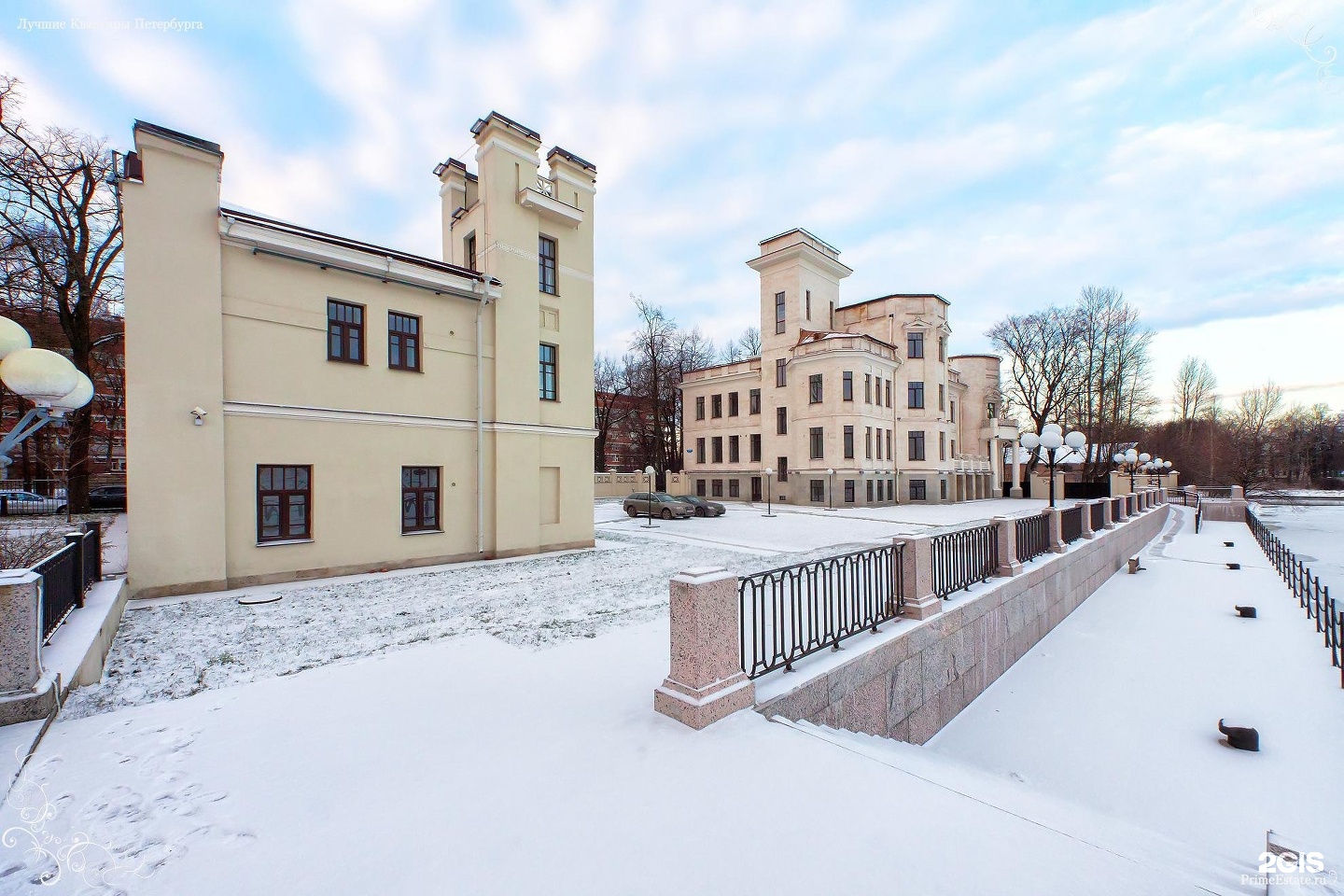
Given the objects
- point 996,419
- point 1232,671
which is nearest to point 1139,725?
point 1232,671

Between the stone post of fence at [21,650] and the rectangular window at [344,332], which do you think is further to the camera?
the rectangular window at [344,332]

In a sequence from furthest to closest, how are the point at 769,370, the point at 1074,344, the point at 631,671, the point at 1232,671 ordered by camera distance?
the point at 1074,344 → the point at 769,370 → the point at 1232,671 → the point at 631,671

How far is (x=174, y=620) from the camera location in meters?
7.68

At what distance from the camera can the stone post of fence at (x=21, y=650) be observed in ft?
13.2

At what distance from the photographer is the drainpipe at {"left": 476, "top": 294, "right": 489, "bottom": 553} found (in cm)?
1306

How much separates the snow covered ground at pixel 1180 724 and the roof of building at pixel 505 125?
15.2m

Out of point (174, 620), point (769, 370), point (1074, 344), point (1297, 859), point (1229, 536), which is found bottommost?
point (1229, 536)

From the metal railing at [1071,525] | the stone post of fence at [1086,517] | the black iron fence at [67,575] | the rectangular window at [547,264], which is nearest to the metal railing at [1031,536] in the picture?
the metal railing at [1071,525]

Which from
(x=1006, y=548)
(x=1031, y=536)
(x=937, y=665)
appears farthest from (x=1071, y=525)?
(x=937, y=665)

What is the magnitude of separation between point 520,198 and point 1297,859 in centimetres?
1552

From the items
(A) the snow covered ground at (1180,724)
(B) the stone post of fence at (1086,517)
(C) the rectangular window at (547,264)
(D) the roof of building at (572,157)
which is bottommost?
(A) the snow covered ground at (1180,724)

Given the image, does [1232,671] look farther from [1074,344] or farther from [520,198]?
[1074,344]

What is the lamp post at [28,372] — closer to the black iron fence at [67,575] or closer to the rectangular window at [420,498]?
the black iron fence at [67,575]

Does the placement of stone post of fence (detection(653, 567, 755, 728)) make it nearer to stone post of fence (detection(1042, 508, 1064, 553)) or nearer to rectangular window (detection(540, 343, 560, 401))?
stone post of fence (detection(1042, 508, 1064, 553))
